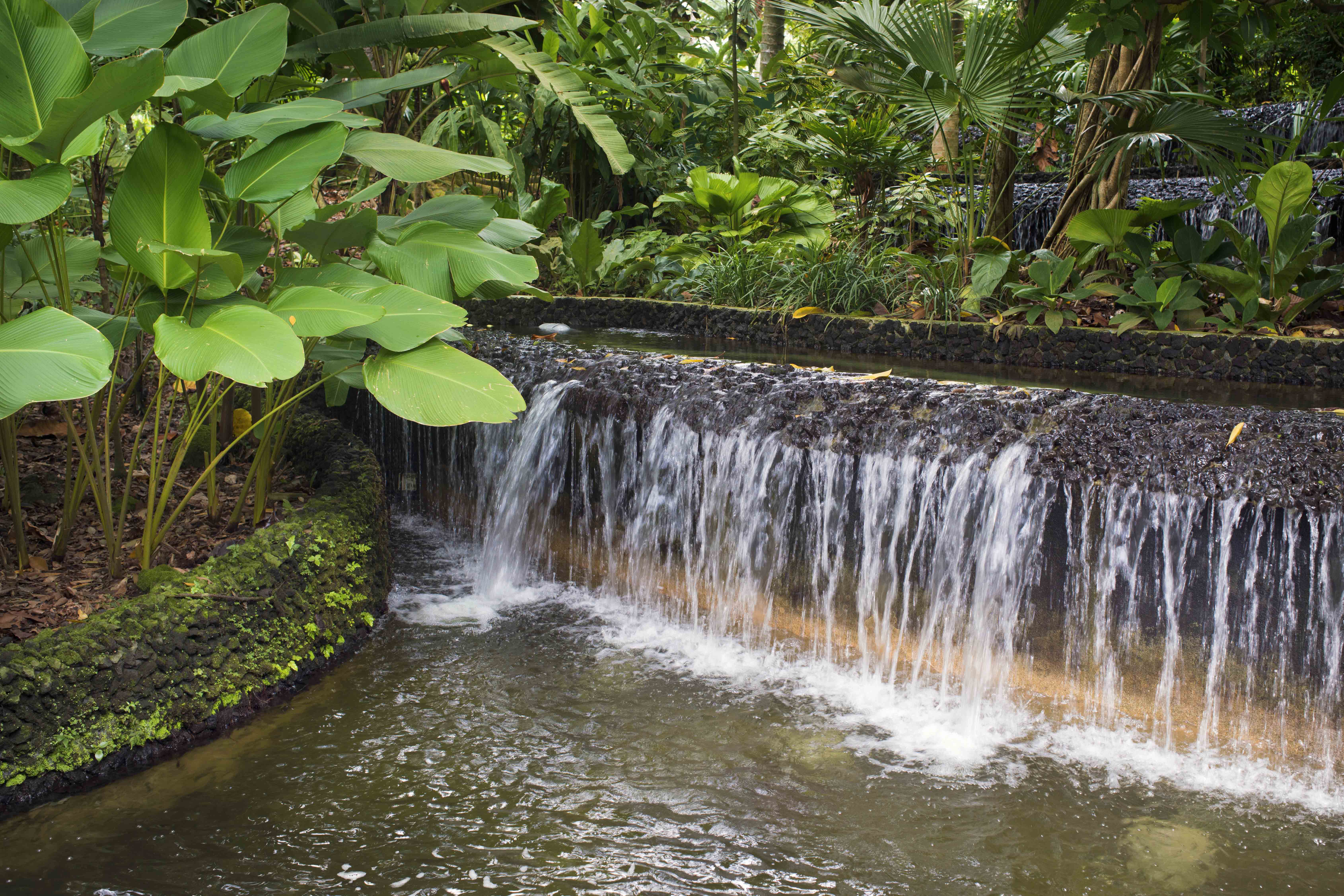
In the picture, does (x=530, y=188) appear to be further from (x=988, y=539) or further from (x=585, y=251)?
(x=988, y=539)

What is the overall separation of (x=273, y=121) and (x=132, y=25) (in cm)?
66

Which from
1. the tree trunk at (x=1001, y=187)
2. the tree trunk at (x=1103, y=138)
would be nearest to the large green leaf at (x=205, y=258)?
the tree trunk at (x=1103, y=138)

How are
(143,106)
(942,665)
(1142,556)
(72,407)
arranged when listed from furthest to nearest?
(143,106) < (72,407) < (942,665) < (1142,556)

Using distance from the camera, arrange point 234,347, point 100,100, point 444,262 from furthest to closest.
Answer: point 444,262 < point 234,347 < point 100,100

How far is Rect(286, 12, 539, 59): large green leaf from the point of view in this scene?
13.6 feet

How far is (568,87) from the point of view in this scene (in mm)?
6059

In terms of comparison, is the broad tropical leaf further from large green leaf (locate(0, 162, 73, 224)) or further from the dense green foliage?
large green leaf (locate(0, 162, 73, 224))

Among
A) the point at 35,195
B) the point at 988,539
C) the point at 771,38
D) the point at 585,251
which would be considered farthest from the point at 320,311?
the point at 771,38

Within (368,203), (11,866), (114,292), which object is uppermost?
(368,203)

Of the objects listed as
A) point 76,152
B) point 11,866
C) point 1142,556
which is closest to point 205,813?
point 11,866

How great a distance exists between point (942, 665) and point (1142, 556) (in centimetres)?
81

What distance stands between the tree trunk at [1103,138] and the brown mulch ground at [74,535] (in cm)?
568

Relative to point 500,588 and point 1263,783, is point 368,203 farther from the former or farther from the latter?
point 1263,783

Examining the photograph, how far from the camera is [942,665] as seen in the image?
3500 millimetres
